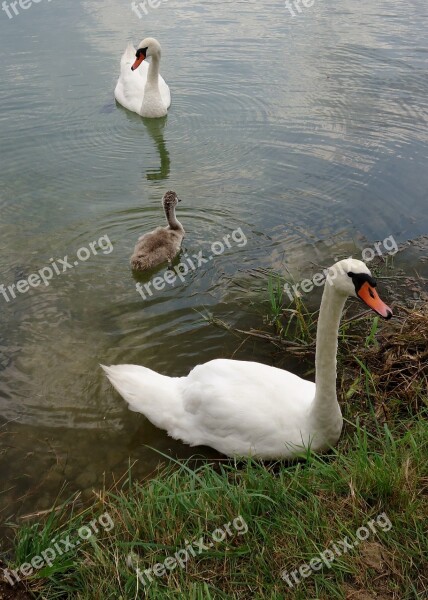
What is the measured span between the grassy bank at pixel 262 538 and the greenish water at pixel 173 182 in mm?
974

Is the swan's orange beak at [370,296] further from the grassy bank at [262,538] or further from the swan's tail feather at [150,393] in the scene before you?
the swan's tail feather at [150,393]

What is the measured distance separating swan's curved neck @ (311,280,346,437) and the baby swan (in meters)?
3.06

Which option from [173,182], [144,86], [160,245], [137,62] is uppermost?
[137,62]

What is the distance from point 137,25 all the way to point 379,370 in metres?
13.3

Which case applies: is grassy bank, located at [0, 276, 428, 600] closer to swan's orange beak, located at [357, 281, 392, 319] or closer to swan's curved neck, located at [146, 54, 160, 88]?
swan's orange beak, located at [357, 281, 392, 319]

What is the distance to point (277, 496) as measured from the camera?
360cm

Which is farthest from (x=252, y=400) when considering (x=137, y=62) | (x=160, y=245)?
(x=137, y=62)

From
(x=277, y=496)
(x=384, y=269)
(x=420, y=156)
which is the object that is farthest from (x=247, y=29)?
(x=277, y=496)

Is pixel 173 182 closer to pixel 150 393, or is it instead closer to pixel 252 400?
pixel 150 393

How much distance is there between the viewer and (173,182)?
8719 millimetres

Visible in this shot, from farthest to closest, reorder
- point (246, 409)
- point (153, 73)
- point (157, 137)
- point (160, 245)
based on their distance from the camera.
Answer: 1. point (153, 73)
2. point (157, 137)
3. point (160, 245)
4. point (246, 409)

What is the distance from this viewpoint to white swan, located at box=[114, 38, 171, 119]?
10789 millimetres

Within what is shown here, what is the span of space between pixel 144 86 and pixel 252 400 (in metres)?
8.41

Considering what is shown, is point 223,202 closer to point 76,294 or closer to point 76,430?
point 76,294
